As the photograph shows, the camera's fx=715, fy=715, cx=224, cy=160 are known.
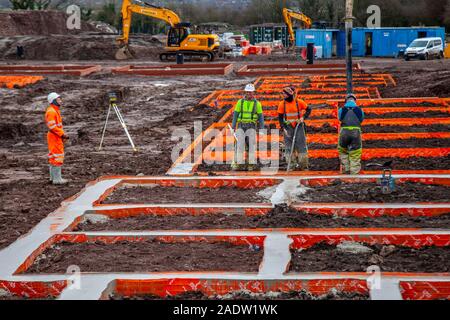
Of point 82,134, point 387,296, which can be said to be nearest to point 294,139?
point 387,296

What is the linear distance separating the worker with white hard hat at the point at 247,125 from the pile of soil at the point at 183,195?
1390 mm

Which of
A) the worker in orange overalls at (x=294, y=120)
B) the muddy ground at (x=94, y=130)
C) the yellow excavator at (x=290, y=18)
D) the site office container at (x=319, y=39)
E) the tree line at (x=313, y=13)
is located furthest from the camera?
the tree line at (x=313, y=13)

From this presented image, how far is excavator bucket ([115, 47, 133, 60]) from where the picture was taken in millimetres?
48906

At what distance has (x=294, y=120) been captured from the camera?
1320cm

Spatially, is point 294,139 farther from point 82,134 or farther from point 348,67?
point 82,134

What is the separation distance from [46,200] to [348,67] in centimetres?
752

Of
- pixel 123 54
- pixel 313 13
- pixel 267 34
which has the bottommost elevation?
pixel 123 54

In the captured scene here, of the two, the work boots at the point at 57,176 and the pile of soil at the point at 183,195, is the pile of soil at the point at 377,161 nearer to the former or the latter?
the pile of soil at the point at 183,195

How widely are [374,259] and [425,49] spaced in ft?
125

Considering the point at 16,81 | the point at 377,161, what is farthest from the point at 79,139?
the point at 16,81

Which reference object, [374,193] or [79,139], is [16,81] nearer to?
[79,139]

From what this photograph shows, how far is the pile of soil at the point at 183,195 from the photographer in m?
11.8

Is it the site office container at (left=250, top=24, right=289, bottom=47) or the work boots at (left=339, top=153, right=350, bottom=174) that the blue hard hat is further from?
the site office container at (left=250, top=24, right=289, bottom=47)

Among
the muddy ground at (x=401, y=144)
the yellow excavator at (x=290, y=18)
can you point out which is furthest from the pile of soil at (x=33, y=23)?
the muddy ground at (x=401, y=144)
